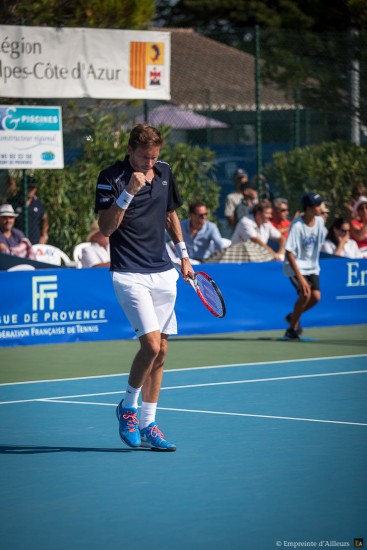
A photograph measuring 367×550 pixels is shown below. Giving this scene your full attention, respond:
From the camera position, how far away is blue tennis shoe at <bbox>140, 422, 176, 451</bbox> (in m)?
7.85

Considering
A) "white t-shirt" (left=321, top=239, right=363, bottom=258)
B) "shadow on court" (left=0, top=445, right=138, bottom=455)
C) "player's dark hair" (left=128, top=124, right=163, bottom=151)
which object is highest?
"player's dark hair" (left=128, top=124, right=163, bottom=151)

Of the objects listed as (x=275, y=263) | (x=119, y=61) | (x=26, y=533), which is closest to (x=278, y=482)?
(x=26, y=533)

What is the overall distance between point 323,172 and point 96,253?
7.98m

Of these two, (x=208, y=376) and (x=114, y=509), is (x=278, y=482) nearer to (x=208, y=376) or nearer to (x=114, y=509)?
(x=114, y=509)

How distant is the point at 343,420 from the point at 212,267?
231 inches

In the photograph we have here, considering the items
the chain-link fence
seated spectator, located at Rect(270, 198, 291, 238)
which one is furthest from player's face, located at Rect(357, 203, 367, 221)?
the chain-link fence

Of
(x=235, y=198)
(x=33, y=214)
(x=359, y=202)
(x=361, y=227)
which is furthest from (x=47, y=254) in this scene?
(x=235, y=198)

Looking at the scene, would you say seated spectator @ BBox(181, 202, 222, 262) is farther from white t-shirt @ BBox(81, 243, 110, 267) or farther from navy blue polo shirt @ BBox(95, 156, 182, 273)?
navy blue polo shirt @ BBox(95, 156, 182, 273)

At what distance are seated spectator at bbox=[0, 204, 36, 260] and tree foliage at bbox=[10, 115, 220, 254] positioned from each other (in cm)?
209

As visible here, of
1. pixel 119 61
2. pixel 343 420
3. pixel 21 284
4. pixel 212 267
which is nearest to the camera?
pixel 343 420

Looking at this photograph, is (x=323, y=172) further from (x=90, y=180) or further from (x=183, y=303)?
(x=183, y=303)

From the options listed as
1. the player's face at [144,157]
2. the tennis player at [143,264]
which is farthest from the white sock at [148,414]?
the player's face at [144,157]

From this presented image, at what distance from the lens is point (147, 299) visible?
305 inches

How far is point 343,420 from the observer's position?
8.90 m
